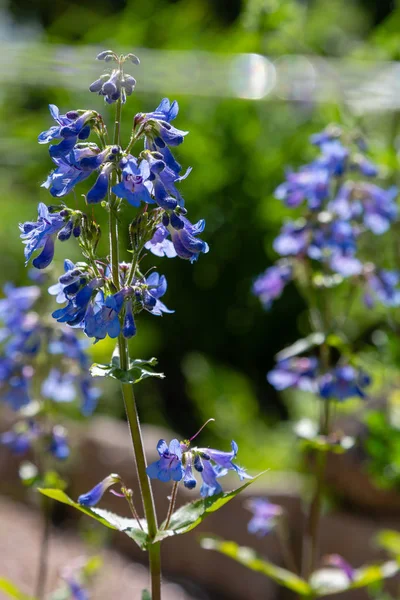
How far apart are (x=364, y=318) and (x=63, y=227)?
4314 mm

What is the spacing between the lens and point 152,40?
7461 mm

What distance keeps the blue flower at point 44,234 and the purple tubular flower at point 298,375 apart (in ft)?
3.94

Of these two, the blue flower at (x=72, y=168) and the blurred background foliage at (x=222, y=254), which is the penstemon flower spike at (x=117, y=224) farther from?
the blurred background foliage at (x=222, y=254)

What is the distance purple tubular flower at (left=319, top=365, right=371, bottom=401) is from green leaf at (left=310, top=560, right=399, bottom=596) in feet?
1.74

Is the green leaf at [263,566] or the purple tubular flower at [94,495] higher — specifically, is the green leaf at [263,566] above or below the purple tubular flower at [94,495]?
above

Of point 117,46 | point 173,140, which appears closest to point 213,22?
point 117,46

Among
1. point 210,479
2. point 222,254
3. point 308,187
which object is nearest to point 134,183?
point 210,479

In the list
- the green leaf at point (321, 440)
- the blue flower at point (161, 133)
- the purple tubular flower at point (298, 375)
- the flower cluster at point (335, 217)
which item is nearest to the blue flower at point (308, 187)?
the flower cluster at point (335, 217)

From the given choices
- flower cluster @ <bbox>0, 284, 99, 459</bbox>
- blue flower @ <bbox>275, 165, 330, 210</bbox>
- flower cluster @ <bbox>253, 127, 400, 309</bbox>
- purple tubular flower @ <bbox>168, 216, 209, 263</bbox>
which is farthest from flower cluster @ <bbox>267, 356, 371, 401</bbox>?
purple tubular flower @ <bbox>168, 216, 209, 263</bbox>

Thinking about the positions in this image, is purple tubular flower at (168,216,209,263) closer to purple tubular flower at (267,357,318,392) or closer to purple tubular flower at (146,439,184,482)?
purple tubular flower at (146,439,184,482)

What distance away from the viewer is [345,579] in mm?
2469

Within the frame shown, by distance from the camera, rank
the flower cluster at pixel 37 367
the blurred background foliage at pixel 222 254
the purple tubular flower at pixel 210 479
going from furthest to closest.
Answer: the blurred background foliage at pixel 222 254 < the flower cluster at pixel 37 367 < the purple tubular flower at pixel 210 479

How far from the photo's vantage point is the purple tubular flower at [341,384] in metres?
2.31

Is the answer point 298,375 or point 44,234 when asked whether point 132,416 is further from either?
point 298,375
